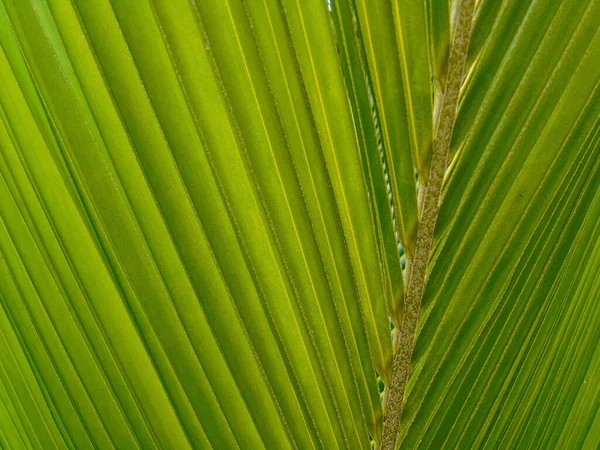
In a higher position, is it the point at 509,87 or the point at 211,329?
the point at 509,87

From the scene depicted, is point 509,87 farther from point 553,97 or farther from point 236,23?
point 236,23

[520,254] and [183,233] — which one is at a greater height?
[183,233]

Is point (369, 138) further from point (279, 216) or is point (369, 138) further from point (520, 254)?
point (520, 254)

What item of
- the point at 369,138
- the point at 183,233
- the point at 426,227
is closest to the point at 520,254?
the point at 426,227

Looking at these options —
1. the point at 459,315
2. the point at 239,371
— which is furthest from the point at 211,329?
the point at 459,315
